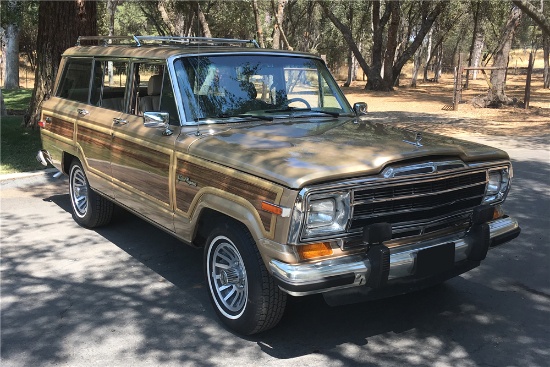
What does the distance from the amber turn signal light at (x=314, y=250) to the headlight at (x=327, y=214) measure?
0.08 m

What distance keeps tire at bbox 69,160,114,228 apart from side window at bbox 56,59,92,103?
30.5 inches

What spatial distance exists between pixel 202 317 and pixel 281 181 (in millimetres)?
1527

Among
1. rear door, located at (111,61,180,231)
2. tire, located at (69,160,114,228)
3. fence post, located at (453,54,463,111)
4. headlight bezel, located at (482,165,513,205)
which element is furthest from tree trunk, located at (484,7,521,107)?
rear door, located at (111,61,180,231)

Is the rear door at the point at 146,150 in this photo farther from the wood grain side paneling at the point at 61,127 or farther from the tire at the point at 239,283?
the wood grain side paneling at the point at 61,127

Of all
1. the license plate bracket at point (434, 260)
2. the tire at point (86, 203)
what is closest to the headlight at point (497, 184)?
the license plate bracket at point (434, 260)

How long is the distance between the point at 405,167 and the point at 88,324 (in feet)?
8.54

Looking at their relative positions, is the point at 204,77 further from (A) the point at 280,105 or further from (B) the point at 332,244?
(B) the point at 332,244

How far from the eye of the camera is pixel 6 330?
13.7ft

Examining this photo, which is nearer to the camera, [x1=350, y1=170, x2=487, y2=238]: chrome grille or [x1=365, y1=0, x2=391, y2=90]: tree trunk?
[x1=350, y1=170, x2=487, y2=238]: chrome grille

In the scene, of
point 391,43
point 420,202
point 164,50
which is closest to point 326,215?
point 420,202

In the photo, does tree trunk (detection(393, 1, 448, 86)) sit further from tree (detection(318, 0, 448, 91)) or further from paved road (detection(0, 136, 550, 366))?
paved road (detection(0, 136, 550, 366))

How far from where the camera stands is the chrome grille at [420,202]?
11.7 ft

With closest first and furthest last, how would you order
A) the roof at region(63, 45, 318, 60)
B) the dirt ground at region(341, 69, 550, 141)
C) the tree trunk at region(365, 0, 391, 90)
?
the roof at region(63, 45, 318, 60), the dirt ground at region(341, 69, 550, 141), the tree trunk at region(365, 0, 391, 90)

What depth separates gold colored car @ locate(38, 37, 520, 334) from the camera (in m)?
3.47
